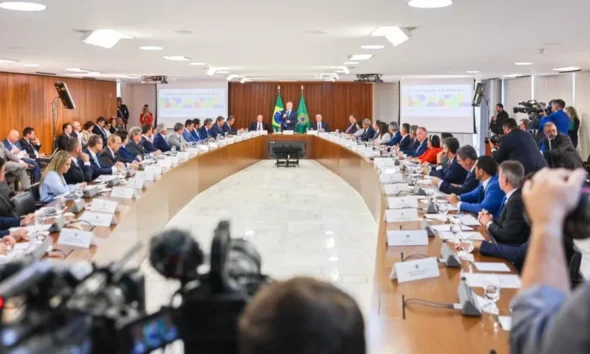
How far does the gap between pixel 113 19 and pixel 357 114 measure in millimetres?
15437

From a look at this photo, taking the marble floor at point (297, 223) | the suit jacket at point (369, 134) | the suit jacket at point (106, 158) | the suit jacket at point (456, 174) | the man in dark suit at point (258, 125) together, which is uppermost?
the man in dark suit at point (258, 125)

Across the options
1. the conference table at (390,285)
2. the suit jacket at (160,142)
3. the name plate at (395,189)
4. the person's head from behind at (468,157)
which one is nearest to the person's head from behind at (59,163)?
the conference table at (390,285)

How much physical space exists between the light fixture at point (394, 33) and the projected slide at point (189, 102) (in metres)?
13.5

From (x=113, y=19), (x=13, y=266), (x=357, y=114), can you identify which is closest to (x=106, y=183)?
(x=113, y=19)

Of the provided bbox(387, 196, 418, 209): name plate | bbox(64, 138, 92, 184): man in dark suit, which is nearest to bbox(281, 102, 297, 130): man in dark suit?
bbox(64, 138, 92, 184): man in dark suit

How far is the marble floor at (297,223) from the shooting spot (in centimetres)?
568

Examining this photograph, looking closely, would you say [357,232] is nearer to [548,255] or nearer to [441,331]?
[441,331]

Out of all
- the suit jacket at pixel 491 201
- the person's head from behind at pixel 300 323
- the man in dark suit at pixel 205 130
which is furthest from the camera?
the man in dark suit at pixel 205 130

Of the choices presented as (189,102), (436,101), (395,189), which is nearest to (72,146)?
(395,189)

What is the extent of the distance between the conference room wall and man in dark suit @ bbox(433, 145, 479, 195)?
35.0 ft

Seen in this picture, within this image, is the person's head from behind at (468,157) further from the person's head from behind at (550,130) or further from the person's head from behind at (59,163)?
the person's head from behind at (59,163)

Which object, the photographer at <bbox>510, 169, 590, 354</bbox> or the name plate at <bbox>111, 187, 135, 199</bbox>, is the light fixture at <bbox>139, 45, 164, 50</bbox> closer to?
the name plate at <bbox>111, 187, 135, 199</bbox>

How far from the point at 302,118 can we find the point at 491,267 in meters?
16.8

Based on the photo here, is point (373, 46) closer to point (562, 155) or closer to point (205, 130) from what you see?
point (562, 155)
